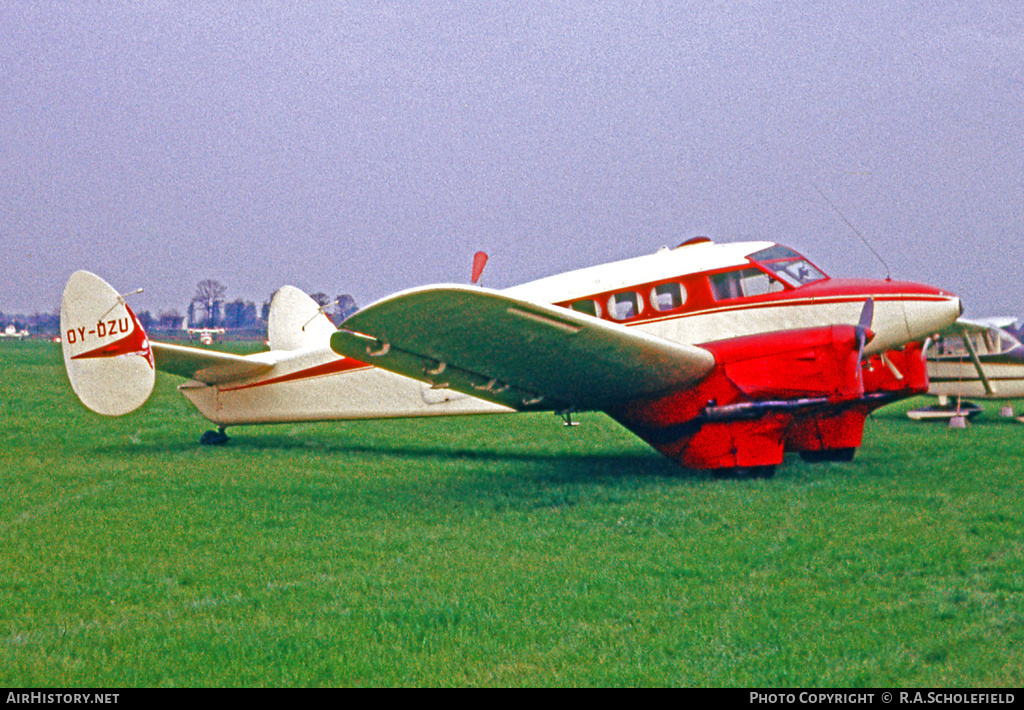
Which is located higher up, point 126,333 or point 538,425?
point 126,333

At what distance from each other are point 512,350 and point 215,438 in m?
6.54

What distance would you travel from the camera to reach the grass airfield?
3598mm

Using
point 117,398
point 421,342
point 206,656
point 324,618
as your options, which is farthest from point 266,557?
point 117,398

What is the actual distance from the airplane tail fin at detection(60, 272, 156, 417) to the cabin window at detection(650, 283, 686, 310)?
600 centimetres

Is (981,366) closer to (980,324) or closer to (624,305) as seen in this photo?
(980,324)

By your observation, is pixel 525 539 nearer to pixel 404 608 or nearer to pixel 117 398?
pixel 404 608

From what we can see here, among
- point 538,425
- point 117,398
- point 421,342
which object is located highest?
point 421,342

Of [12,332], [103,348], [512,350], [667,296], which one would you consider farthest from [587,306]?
[12,332]

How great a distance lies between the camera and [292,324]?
12.6 meters

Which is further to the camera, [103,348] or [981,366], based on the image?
[981,366]

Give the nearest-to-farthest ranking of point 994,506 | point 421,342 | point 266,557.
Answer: point 266,557, point 994,506, point 421,342

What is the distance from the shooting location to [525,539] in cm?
598

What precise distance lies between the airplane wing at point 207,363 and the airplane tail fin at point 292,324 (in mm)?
675
